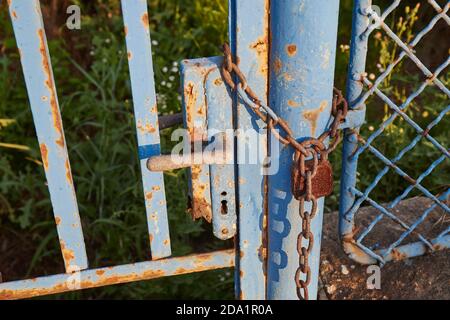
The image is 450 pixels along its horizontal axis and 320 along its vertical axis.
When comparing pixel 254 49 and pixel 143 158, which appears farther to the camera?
pixel 143 158

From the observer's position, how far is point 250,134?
1420 millimetres

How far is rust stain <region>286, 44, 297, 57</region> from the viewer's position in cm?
129

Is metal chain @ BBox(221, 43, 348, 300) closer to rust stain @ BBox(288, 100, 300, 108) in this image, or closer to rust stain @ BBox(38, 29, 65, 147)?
rust stain @ BBox(288, 100, 300, 108)

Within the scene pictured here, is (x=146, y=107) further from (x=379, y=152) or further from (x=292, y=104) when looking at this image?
(x=379, y=152)

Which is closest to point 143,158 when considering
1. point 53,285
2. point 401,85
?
point 53,285

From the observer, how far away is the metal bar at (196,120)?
52.1 inches

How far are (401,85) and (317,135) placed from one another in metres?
2.06

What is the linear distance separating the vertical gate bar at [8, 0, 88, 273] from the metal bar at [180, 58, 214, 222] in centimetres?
32

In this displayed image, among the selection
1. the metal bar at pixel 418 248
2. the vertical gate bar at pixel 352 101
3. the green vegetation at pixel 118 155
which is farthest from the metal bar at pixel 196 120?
the green vegetation at pixel 118 155

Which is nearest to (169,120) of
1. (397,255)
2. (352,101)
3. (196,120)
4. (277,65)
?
(196,120)

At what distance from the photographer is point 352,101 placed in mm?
1434

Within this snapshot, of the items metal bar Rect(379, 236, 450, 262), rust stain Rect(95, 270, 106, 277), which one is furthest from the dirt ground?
rust stain Rect(95, 270, 106, 277)

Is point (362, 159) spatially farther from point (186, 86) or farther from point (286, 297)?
point (186, 86)
